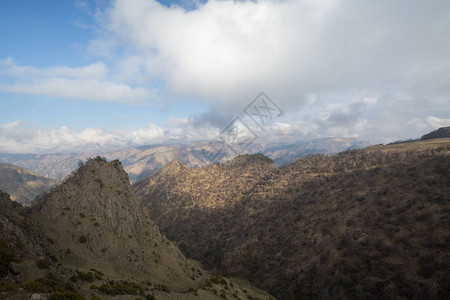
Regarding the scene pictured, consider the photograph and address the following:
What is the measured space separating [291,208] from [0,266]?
86.6 m

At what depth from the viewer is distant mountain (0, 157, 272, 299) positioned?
74.5 feet

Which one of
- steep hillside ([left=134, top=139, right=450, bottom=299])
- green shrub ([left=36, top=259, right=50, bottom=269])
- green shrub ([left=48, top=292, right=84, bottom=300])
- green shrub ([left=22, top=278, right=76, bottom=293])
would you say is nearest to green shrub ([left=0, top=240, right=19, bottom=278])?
green shrub ([left=36, top=259, right=50, bottom=269])

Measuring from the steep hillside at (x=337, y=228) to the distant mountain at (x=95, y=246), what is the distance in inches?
672

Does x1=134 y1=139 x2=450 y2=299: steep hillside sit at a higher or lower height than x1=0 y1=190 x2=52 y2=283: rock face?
lower

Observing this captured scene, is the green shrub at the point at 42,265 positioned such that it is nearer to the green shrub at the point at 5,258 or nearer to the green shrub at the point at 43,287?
the green shrub at the point at 5,258

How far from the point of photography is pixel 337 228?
2473 inches

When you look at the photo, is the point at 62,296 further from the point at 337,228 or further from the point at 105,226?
the point at 337,228

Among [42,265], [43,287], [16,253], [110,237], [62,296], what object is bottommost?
[110,237]

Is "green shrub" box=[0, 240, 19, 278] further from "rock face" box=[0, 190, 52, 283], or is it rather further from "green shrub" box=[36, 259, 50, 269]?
"green shrub" box=[36, 259, 50, 269]

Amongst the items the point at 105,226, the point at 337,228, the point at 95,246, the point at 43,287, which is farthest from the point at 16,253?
the point at 337,228

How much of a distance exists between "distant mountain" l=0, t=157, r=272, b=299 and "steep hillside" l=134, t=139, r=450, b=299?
1707cm

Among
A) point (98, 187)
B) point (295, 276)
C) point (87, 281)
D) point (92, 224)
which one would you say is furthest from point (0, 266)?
point (295, 276)

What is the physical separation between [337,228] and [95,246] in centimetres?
6335

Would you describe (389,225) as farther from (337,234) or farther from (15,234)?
(15,234)
